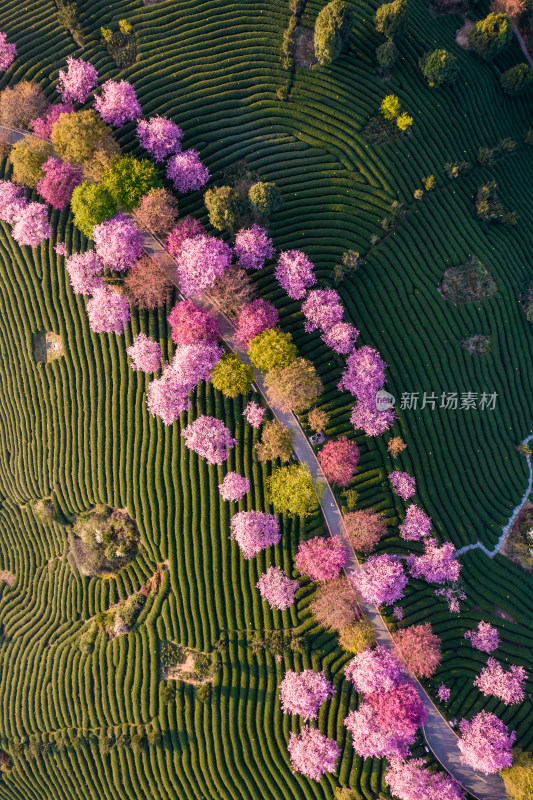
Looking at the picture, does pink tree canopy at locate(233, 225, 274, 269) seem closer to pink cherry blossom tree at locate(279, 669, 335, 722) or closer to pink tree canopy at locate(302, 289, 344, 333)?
pink tree canopy at locate(302, 289, 344, 333)

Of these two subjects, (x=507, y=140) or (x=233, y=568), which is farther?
(x=507, y=140)

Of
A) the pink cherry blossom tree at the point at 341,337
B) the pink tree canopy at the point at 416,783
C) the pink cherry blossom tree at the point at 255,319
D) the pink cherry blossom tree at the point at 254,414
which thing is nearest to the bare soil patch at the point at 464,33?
the pink cherry blossom tree at the point at 341,337

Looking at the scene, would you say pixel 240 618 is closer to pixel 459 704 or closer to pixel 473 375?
pixel 459 704

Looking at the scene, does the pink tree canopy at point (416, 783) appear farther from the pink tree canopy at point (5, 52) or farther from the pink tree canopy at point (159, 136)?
the pink tree canopy at point (5, 52)

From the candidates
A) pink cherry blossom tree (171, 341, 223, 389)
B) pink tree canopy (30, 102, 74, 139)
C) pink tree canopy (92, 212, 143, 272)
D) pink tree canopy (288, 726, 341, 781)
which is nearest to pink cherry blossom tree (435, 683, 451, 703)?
pink tree canopy (288, 726, 341, 781)

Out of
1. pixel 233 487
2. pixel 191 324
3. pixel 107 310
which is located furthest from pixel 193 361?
pixel 233 487

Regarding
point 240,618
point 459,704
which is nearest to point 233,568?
point 240,618
